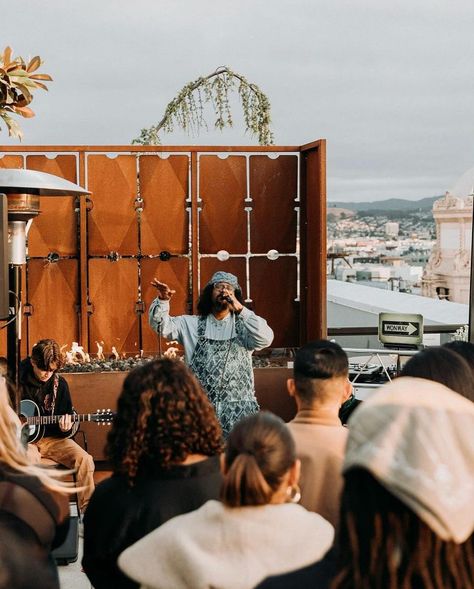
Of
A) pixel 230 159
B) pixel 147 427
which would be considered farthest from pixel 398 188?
pixel 147 427

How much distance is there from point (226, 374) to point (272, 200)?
2.48m

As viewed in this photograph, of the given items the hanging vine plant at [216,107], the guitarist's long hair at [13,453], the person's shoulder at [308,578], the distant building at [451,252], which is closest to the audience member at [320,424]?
the person's shoulder at [308,578]

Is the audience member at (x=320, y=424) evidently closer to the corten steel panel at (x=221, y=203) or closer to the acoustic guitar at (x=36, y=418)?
the acoustic guitar at (x=36, y=418)

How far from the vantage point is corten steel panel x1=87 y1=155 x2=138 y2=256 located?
21.4ft

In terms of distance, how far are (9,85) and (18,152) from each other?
1.95 meters

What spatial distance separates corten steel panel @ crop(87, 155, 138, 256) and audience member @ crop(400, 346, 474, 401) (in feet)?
15.2

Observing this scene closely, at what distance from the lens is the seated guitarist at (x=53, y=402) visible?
201 inches

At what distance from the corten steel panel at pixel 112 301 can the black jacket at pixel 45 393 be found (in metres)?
1.40

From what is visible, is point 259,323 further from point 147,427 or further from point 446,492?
point 446,492

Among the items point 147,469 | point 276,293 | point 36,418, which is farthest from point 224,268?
point 147,469

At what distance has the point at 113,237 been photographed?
660 centimetres

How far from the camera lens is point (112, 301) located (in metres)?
6.61

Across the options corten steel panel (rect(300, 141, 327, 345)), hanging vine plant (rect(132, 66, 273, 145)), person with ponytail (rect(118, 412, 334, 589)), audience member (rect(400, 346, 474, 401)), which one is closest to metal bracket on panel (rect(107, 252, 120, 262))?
corten steel panel (rect(300, 141, 327, 345))

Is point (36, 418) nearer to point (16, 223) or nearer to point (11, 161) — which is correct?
point (16, 223)
